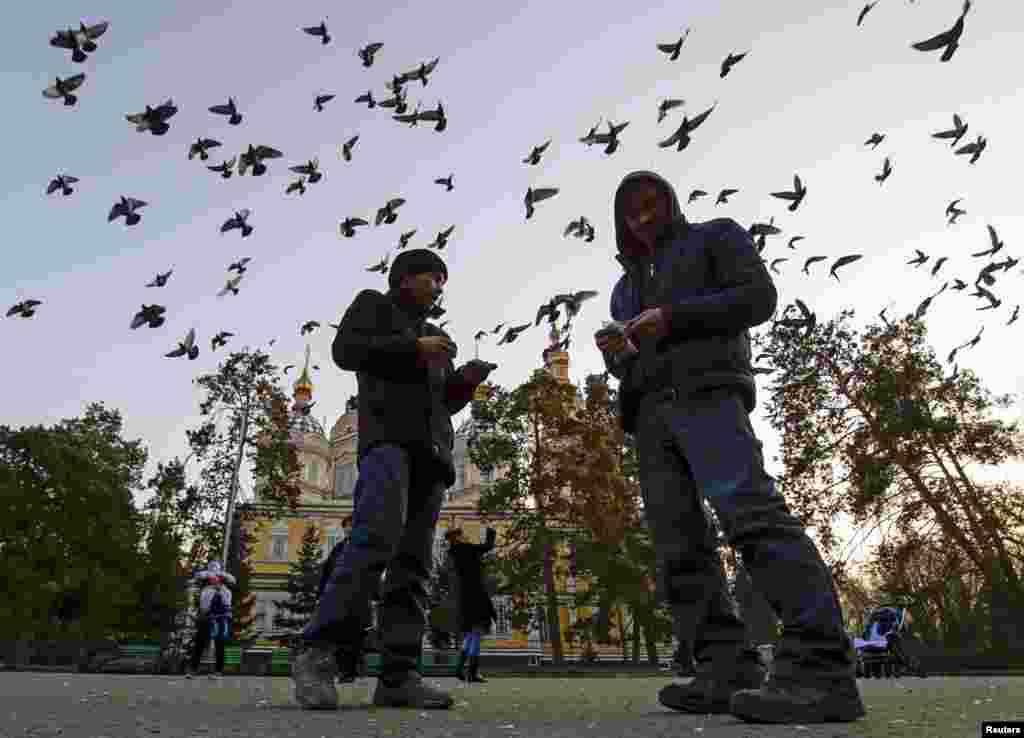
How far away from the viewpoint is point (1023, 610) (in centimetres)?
1914

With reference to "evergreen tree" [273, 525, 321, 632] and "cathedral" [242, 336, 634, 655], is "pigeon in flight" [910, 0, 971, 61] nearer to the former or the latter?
"cathedral" [242, 336, 634, 655]

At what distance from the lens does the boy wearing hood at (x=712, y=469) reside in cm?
253

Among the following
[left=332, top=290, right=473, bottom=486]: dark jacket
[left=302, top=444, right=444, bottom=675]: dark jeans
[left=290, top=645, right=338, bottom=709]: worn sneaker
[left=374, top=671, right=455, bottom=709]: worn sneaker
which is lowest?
[left=374, top=671, right=455, bottom=709]: worn sneaker

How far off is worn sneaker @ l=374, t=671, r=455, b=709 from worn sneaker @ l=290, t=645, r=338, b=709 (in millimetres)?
302

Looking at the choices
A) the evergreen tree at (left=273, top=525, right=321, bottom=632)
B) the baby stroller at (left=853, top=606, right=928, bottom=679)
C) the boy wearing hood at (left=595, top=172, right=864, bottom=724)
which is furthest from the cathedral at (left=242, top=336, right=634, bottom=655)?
the boy wearing hood at (left=595, top=172, right=864, bottom=724)

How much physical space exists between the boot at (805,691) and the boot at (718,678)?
48cm

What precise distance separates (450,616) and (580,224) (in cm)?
558

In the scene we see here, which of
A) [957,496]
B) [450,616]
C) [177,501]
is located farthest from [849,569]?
[177,501]

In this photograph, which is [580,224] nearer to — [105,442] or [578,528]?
[578,528]

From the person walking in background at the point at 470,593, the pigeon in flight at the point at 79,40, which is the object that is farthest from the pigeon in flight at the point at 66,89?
the person walking in background at the point at 470,593

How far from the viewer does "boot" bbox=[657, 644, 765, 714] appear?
118 inches

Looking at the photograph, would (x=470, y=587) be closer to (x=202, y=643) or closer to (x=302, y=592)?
(x=202, y=643)

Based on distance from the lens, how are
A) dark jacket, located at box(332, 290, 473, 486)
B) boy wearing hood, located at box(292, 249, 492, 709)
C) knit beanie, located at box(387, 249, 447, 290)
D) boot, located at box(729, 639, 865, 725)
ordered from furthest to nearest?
knit beanie, located at box(387, 249, 447, 290) → dark jacket, located at box(332, 290, 473, 486) → boy wearing hood, located at box(292, 249, 492, 709) → boot, located at box(729, 639, 865, 725)

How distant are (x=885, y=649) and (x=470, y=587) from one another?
8.24 meters
